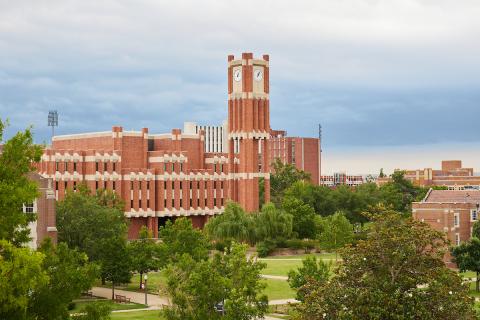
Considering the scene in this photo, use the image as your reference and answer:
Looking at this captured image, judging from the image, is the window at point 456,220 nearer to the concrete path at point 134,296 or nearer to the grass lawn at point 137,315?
the concrete path at point 134,296

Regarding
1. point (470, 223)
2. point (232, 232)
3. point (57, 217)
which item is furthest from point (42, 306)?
point (232, 232)

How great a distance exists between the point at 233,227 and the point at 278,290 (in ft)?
105

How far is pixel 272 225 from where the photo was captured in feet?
302

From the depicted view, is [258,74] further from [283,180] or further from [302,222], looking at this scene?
[283,180]

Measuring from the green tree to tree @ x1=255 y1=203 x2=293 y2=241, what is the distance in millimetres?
71823

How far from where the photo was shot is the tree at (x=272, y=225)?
91.7 m

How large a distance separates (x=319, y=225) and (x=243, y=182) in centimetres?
1923

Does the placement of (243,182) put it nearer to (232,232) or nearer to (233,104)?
(233,104)

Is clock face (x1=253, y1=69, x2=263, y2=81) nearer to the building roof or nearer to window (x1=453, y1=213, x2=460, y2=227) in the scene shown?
the building roof

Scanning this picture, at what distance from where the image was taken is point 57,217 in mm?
64875

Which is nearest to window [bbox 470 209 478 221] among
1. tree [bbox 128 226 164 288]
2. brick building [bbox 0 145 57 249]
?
tree [bbox 128 226 164 288]

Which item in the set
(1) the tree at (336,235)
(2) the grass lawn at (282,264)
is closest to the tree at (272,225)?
(2) the grass lawn at (282,264)

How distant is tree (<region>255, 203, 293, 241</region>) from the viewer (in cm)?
9169

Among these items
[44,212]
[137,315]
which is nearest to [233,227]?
[44,212]
